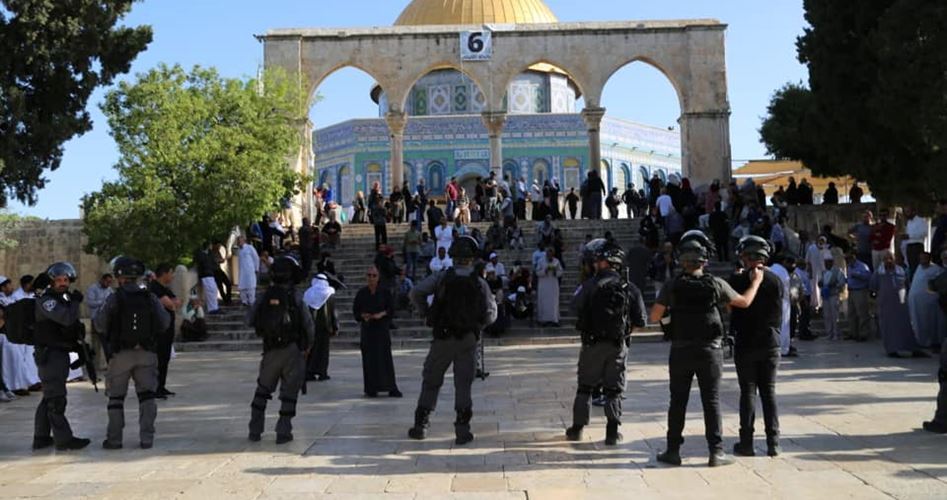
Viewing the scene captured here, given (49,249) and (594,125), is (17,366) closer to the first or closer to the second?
(49,249)

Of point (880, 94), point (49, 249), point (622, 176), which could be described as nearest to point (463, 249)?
point (880, 94)

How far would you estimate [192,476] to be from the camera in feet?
20.4

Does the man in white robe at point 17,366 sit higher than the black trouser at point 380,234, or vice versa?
the black trouser at point 380,234

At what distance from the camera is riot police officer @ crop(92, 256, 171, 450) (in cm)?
728

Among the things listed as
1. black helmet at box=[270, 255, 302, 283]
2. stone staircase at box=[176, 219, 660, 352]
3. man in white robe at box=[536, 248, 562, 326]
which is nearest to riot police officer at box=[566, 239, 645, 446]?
black helmet at box=[270, 255, 302, 283]

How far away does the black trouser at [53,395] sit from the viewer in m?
7.40

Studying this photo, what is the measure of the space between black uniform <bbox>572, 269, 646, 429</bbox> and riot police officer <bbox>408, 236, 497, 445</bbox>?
76 centimetres

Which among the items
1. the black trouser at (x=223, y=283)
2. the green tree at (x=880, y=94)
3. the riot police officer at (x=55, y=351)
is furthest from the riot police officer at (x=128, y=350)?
the green tree at (x=880, y=94)

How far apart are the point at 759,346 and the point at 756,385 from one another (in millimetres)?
274

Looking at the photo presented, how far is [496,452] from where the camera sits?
22.2ft

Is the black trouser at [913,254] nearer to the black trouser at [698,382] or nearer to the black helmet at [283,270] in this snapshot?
the black trouser at [698,382]

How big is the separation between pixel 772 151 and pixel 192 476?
75.3 ft

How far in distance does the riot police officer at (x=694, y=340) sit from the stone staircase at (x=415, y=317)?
848 cm

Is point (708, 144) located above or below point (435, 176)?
below
